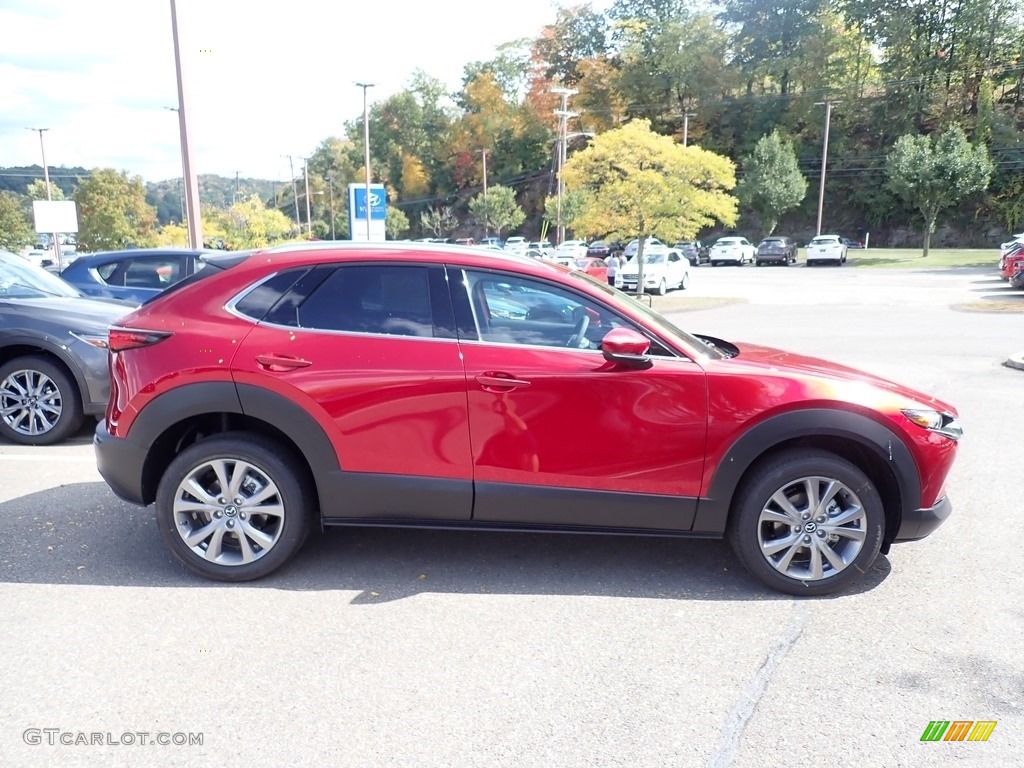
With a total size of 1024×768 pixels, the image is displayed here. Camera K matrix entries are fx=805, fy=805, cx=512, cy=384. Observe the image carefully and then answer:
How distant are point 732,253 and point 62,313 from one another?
44.1m

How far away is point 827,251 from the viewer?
4244cm

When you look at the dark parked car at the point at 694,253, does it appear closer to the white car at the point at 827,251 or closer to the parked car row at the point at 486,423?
the white car at the point at 827,251

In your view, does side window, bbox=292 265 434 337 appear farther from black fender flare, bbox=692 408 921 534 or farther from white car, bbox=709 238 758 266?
white car, bbox=709 238 758 266

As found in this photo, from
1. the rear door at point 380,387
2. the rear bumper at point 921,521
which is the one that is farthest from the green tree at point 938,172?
the rear door at point 380,387

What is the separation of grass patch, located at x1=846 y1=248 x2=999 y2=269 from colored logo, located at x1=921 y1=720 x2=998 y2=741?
1607 inches

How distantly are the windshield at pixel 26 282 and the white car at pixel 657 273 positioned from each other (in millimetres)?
20036

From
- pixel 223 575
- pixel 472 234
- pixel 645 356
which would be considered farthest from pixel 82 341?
pixel 472 234

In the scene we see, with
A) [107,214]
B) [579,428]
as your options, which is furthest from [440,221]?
[579,428]

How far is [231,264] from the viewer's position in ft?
14.0

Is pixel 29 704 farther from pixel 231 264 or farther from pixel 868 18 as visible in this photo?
pixel 868 18

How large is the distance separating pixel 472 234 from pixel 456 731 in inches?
3347

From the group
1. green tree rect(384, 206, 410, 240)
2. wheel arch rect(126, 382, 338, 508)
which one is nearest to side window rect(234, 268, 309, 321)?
wheel arch rect(126, 382, 338, 508)

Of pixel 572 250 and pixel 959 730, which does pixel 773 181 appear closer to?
pixel 572 250

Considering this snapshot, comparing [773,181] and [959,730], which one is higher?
[773,181]
